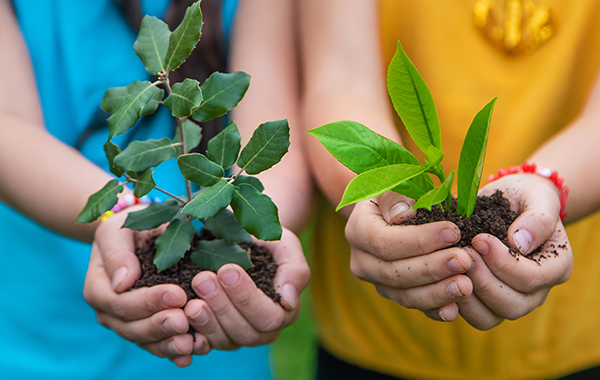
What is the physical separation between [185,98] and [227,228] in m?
0.20

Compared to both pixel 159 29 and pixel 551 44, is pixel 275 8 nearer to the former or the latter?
pixel 159 29

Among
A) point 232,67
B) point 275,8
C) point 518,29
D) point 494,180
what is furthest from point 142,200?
point 518,29

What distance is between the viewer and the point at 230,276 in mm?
585

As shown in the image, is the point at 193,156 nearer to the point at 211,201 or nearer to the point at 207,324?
the point at 211,201

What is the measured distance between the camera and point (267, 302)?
622 millimetres

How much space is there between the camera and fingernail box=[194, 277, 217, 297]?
59 centimetres

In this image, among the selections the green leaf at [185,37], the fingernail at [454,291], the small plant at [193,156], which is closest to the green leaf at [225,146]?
the small plant at [193,156]

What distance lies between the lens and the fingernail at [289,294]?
644 millimetres

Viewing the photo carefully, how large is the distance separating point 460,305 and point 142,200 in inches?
21.3

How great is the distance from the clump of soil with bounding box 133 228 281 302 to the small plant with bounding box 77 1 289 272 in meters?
0.02

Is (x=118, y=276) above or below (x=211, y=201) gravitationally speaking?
below

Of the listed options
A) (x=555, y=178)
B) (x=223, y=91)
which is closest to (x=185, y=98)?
(x=223, y=91)

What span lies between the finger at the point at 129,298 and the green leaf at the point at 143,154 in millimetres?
169

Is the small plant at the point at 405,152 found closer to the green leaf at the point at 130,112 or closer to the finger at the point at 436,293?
the finger at the point at 436,293
